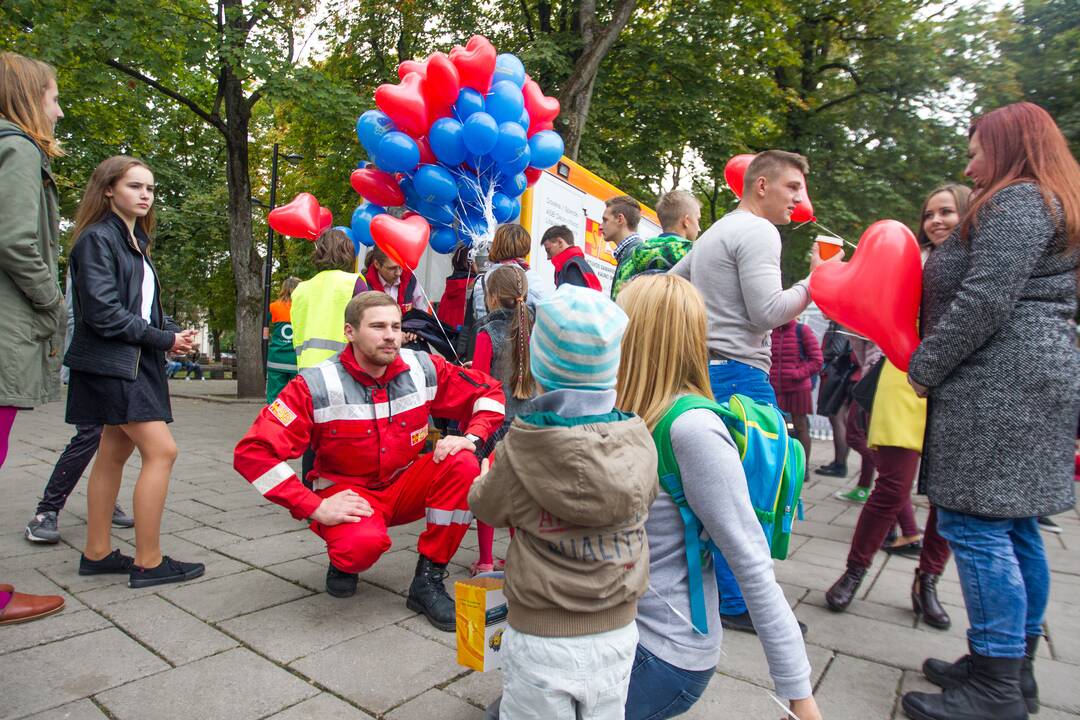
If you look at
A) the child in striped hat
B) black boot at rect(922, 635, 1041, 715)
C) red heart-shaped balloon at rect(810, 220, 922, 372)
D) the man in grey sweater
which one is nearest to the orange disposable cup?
the man in grey sweater

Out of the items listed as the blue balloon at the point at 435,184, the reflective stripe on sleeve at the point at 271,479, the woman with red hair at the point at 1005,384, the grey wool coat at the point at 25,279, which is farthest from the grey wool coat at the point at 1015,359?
the blue balloon at the point at 435,184

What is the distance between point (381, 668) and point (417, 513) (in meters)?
0.80

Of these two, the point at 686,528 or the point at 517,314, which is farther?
the point at 517,314

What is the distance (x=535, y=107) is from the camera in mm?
5930

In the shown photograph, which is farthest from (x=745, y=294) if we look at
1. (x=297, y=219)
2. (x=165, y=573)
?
(x=297, y=219)

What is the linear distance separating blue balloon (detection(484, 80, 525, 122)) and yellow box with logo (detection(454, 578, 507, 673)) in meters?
4.28

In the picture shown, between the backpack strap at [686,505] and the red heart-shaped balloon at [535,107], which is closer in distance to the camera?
the backpack strap at [686,505]

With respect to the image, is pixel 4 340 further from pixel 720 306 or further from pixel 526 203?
pixel 526 203

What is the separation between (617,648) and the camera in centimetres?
148

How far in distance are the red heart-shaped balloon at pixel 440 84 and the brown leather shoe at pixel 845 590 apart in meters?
4.16

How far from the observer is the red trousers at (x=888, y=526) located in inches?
118

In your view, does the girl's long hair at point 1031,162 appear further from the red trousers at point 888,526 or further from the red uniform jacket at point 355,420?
the red uniform jacket at point 355,420

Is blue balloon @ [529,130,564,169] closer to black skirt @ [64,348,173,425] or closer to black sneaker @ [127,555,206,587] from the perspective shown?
black skirt @ [64,348,173,425]

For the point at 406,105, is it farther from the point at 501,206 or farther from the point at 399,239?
the point at 399,239
